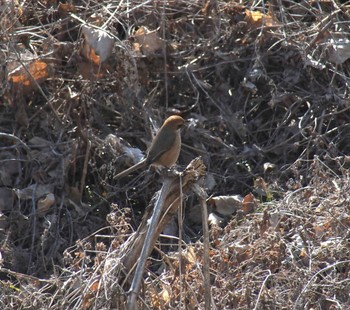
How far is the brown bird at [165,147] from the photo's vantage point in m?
5.81

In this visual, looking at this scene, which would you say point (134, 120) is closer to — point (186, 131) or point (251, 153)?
point (186, 131)

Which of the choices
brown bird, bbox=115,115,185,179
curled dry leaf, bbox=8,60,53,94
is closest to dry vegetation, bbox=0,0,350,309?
curled dry leaf, bbox=8,60,53,94

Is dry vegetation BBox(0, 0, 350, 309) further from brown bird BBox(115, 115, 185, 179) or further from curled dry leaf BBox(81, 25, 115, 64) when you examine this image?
brown bird BBox(115, 115, 185, 179)

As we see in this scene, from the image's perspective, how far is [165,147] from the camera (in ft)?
19.0

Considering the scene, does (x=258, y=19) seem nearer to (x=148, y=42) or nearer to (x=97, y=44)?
(x=148, y=42)

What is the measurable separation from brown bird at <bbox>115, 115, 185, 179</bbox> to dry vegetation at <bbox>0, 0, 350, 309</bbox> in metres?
0.40

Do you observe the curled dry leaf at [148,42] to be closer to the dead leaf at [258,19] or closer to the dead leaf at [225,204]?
the dead leaf at [258,19]

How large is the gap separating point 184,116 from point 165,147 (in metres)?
1.17

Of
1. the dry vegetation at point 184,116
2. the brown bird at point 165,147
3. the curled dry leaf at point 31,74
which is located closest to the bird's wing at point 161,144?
the brown bird at point 165,147

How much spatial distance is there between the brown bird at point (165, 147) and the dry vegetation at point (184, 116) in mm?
403

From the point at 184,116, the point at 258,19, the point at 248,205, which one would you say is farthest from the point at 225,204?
the point at 258,19

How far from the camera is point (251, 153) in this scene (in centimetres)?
670

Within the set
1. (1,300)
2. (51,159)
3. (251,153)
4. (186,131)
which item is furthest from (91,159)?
(1,300)

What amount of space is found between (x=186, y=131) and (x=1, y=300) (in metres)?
2.24
